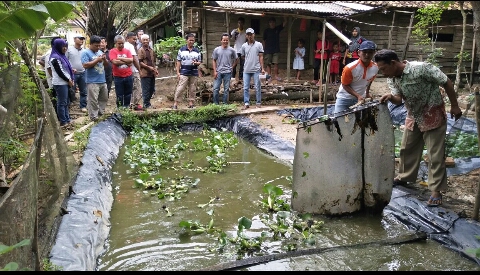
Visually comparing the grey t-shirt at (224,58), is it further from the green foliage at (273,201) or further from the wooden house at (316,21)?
the green foliage at (273,201)

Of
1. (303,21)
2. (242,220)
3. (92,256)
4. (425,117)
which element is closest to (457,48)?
(303,21)

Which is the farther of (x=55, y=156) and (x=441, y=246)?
(x=55, y=156)

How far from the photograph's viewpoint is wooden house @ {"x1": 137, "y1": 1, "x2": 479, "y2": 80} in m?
12.6

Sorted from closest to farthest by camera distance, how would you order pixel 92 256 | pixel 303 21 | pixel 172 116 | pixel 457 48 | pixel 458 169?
pixel 92 256
pixel 458 169
pixel 172 116
pixel 303 21
pixel 457 48

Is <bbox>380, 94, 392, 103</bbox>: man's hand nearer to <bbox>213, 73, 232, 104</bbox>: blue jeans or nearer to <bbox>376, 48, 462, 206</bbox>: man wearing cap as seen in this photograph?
<bbox>376, 48, 462, 206</bbox>: man wearing cap

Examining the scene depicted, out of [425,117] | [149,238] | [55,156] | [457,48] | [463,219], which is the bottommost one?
[149,238]

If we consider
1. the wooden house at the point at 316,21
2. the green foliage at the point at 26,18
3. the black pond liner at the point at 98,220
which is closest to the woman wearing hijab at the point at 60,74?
the black pond liner at the point at 98,220

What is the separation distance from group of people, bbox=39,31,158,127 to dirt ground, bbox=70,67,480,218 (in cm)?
38

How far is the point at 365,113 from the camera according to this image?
4145mm

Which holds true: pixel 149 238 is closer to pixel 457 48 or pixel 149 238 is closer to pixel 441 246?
pixel 441 246

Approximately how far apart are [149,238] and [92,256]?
2.14 ft

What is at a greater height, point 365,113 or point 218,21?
point 218,21

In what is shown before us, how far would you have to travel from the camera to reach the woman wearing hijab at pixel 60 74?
288 inches
